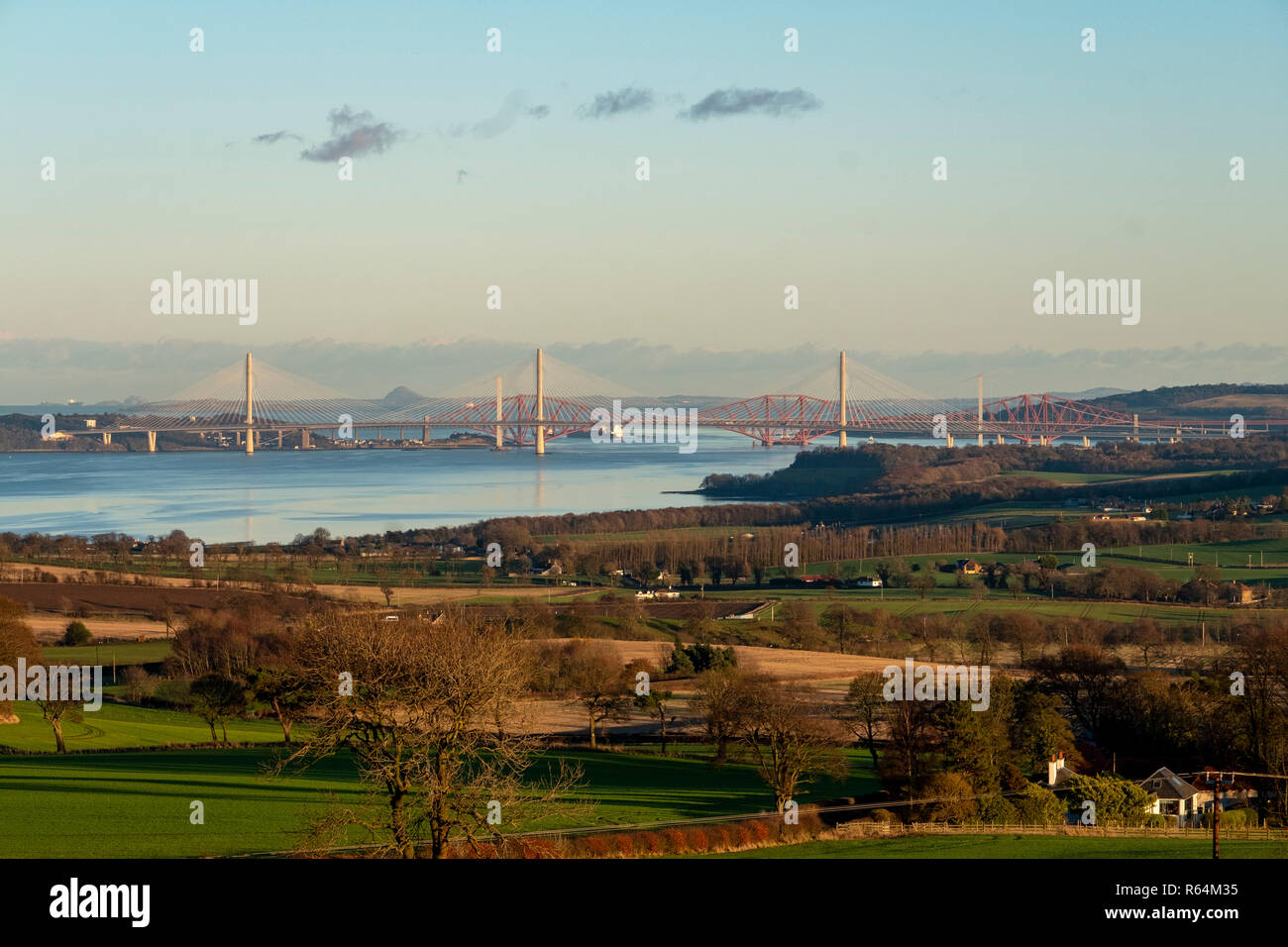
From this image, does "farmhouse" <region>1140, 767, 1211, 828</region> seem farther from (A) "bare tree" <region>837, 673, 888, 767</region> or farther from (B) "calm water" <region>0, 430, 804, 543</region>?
(B) "calm water" <region>0, 430, 804, 543</region>

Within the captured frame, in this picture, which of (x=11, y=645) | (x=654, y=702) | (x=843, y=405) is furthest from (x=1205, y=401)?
(x=11, y=645)

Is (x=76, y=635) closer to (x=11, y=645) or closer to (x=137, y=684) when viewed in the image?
(x=137, y=684)

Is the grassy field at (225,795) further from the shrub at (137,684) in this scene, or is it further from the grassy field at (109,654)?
the grassy field at (109,654)

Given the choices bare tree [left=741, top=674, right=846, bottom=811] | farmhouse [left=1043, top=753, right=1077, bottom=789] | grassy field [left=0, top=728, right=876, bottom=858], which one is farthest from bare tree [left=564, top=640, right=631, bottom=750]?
farmhouse [left=1043, top=753, right=1077, bottom=789]
